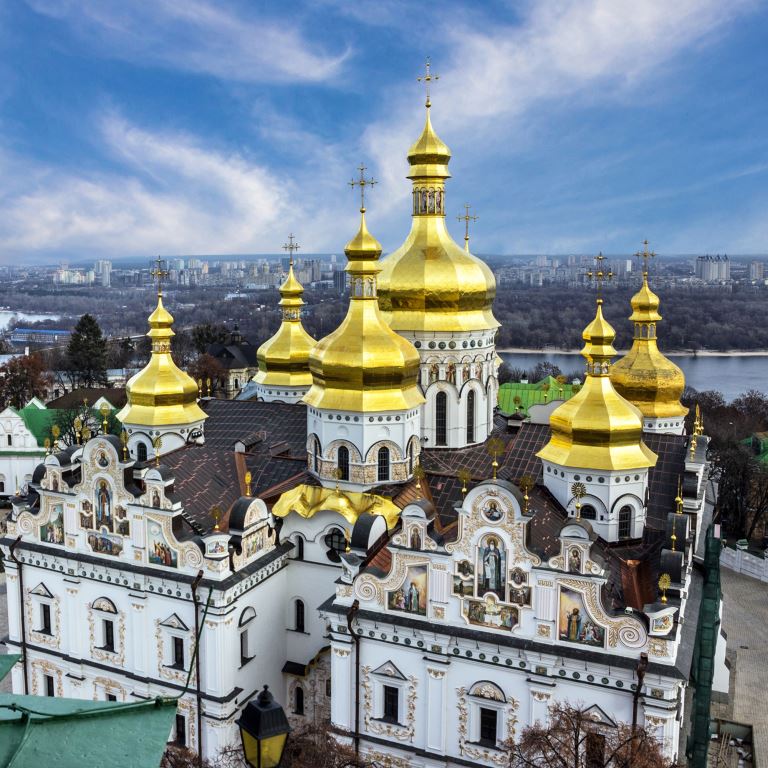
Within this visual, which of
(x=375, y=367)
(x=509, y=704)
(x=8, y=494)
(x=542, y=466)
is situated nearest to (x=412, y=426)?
(x=375, y=367)

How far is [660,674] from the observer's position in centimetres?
1073

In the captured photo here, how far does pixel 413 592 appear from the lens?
12164 millimetres

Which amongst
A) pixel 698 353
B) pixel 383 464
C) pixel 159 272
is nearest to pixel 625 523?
pixel 383 464

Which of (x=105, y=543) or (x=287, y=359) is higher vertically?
(x=287, y=359)

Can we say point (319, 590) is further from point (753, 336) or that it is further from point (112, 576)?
point (753, 336)

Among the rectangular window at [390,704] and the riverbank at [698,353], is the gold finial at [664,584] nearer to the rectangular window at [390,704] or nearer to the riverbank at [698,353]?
the rectangular window at [390,704]

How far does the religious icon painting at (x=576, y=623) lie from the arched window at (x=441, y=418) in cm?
642

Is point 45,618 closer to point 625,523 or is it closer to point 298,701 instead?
point 298,701

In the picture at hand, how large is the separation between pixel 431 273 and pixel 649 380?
5945 mm

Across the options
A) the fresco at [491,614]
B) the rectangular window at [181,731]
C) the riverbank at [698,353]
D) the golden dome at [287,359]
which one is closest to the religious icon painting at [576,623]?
the fresco at [491,614]

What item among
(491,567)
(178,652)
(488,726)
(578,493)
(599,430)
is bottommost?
(488,726)

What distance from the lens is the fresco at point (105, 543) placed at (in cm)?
1407

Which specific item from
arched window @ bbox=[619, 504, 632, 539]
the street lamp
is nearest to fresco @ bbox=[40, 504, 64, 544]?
arched window @ bbox=[619, 504, 632, 539]

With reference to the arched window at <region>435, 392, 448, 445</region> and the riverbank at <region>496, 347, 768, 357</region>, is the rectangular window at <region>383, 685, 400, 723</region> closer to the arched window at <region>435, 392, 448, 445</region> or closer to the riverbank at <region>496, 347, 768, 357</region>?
the arched window at <region>435, 392, 448, 445</region>
